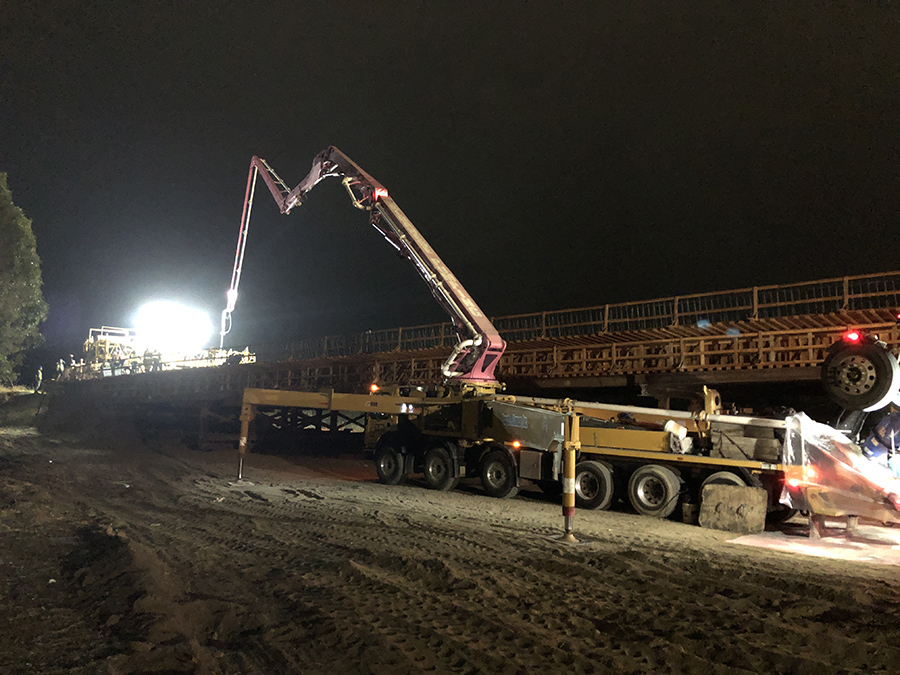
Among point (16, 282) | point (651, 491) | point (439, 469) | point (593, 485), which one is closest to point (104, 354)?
point (16, 282)

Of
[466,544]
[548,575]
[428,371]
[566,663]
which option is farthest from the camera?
[428,371]

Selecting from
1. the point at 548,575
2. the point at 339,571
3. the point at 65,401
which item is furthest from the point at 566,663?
the point at 65,401

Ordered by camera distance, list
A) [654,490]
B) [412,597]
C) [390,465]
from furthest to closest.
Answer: [390,465] < [654,490] < [412,597]

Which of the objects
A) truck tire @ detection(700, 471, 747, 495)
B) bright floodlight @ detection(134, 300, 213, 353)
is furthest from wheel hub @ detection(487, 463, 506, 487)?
bright floodlight @ detection(134, 300, 213, 353)

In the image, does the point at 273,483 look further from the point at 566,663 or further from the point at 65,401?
the point at 65,401

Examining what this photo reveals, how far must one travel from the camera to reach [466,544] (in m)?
7.43

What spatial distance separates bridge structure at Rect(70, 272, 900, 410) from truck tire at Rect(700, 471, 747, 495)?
6.42 meters

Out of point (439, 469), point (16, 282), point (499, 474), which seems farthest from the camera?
point (16, 282)

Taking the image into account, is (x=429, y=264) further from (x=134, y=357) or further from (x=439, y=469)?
(x=134, y=357)

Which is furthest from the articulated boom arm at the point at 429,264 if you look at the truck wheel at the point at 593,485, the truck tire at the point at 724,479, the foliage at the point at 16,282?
the foliage at the point at 16,282

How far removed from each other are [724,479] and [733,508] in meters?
0.56

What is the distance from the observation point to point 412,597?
5266 millimetres

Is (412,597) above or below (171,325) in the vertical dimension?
below

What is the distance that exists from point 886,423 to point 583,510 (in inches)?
195
